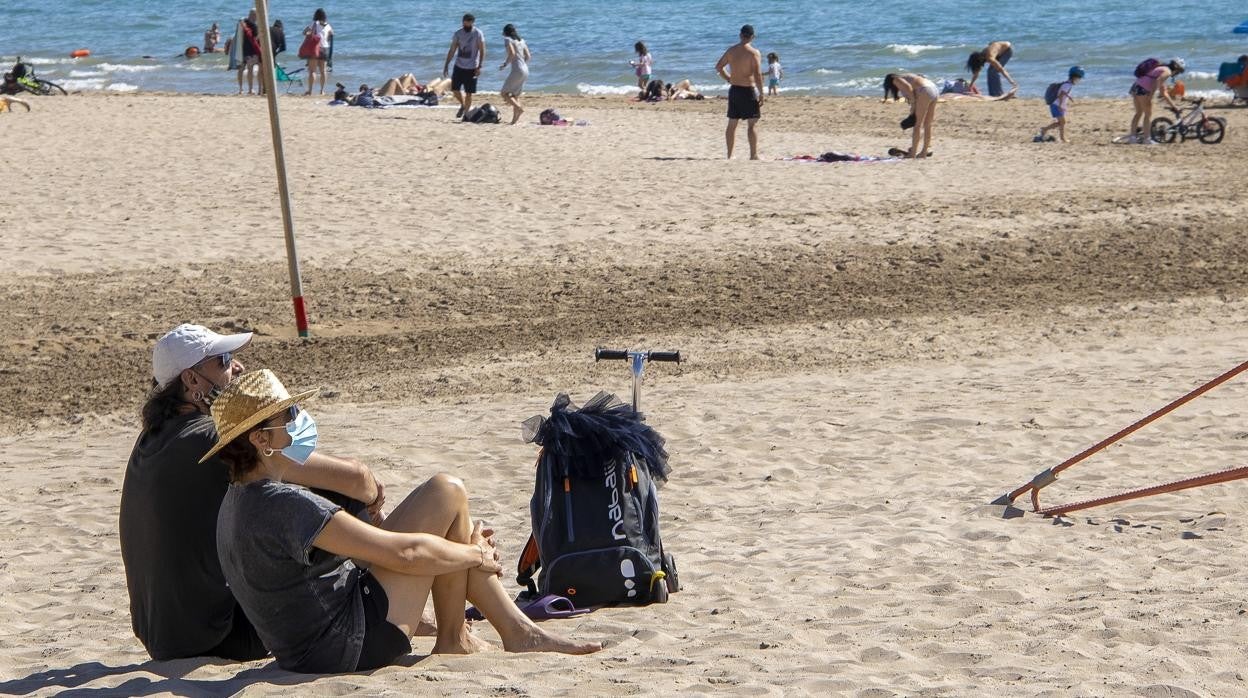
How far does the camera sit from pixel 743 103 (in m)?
17.2

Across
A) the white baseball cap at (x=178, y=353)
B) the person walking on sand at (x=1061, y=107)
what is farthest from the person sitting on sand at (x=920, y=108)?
the white baseball cap at (x=178, y=353)

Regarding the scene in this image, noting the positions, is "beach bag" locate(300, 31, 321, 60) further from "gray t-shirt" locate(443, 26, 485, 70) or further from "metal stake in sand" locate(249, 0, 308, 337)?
"metal stake in sand" locate(249, 0, 308, 337)

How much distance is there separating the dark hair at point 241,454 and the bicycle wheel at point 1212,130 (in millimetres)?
16805

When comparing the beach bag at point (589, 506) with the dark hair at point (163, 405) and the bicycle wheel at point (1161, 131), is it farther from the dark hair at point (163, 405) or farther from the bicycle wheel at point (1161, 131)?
the bicycle wheel at point (1161, 131)

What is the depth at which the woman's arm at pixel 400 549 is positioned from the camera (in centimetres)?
435

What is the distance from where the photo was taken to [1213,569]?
586 cm

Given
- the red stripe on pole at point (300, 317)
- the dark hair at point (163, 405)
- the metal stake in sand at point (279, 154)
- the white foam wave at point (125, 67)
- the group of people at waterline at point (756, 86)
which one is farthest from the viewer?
the white foam wave at point (125, 67)

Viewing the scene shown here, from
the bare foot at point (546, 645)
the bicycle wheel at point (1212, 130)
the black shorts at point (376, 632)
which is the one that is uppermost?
the bicycle wheel at point (1212, 130)

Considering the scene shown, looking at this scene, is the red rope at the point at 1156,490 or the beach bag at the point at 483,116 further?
the beach bag at the point at 483,116

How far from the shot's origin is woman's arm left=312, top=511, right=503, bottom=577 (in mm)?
4352

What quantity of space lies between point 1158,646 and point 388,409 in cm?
537

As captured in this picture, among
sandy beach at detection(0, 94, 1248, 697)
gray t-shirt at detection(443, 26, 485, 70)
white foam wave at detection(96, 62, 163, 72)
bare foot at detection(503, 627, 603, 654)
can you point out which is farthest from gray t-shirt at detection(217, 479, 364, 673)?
white foam wave at detection(96, 62, 163, 72)

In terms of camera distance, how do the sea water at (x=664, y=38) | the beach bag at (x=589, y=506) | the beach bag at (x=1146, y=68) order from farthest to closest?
the sea water at (x=664, y=38) < the beach bag at (x=1146, y=68) < the beach bag at (x=589, y=506)

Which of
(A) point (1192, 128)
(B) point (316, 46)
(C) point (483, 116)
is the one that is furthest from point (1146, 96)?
(B) point (316, 46)
